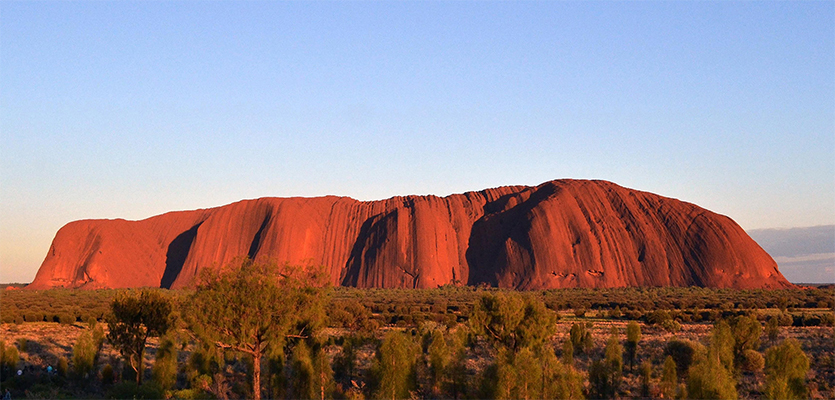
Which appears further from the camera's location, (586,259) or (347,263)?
(347,263)

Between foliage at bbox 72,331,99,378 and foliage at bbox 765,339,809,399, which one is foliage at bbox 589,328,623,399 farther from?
foliage at bbox 72,331,99,378

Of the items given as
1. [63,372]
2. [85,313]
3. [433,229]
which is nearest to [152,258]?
[433,229]

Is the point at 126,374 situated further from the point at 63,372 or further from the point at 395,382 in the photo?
the point at 395,382

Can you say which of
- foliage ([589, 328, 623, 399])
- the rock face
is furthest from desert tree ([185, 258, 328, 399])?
the rock face

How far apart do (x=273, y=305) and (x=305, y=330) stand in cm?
281

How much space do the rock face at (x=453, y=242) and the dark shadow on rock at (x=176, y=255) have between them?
0.23 meters

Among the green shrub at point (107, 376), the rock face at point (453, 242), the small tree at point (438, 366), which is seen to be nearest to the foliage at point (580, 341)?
the small tree at point (438, 366)

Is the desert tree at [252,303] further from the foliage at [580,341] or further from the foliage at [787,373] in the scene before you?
the foliage at [580,341]

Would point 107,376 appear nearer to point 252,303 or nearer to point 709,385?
point 252,303

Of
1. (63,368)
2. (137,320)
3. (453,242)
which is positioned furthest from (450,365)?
(453,242)

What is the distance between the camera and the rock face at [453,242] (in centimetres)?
9125

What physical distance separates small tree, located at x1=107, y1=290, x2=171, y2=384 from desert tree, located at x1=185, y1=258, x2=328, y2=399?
5.12m

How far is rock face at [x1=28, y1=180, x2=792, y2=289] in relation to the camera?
3593 inches

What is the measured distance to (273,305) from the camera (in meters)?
18.6
